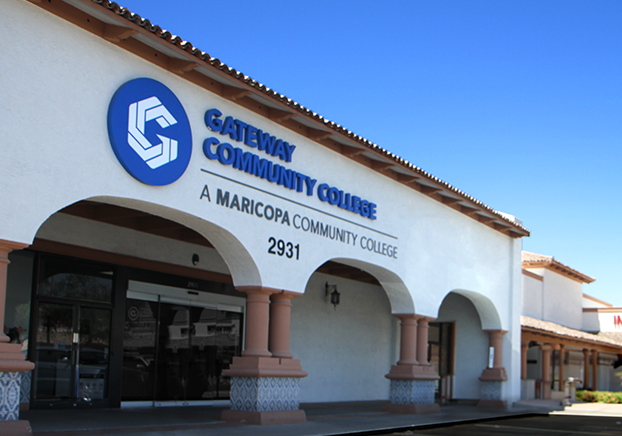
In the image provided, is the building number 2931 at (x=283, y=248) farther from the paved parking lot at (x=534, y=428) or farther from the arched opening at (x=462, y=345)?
the arched opening at (x=462, y=345)

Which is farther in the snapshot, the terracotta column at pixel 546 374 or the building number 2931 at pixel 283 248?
the terracotta column at pixel 546 374

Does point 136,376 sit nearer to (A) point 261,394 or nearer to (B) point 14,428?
(A) point 261,394

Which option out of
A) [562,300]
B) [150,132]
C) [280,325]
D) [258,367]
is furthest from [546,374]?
[150,132]

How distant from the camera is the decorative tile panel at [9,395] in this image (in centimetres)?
781

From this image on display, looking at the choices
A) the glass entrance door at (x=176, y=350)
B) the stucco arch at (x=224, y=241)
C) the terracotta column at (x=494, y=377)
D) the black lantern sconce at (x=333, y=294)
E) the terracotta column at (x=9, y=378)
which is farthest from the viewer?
the terracotta column at (x=494, y=377)

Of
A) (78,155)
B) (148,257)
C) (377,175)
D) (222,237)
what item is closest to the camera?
(78,155)

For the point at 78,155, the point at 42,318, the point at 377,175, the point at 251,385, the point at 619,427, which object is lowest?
the point at 619,427

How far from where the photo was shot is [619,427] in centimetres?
1595

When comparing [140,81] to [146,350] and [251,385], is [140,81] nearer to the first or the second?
[251,385]

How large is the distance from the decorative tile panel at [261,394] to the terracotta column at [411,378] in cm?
477

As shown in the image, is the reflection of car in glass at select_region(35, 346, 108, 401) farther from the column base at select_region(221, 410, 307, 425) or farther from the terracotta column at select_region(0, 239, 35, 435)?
the terracotta column at select_region(0, 239, 35, 435)

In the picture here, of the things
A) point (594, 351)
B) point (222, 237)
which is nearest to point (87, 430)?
point (222, 237)

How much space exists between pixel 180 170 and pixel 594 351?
28306mm

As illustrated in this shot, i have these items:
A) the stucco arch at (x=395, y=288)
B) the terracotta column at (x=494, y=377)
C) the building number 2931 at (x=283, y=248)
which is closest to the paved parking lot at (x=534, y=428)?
the terracotta column at (x=494, y=377)
